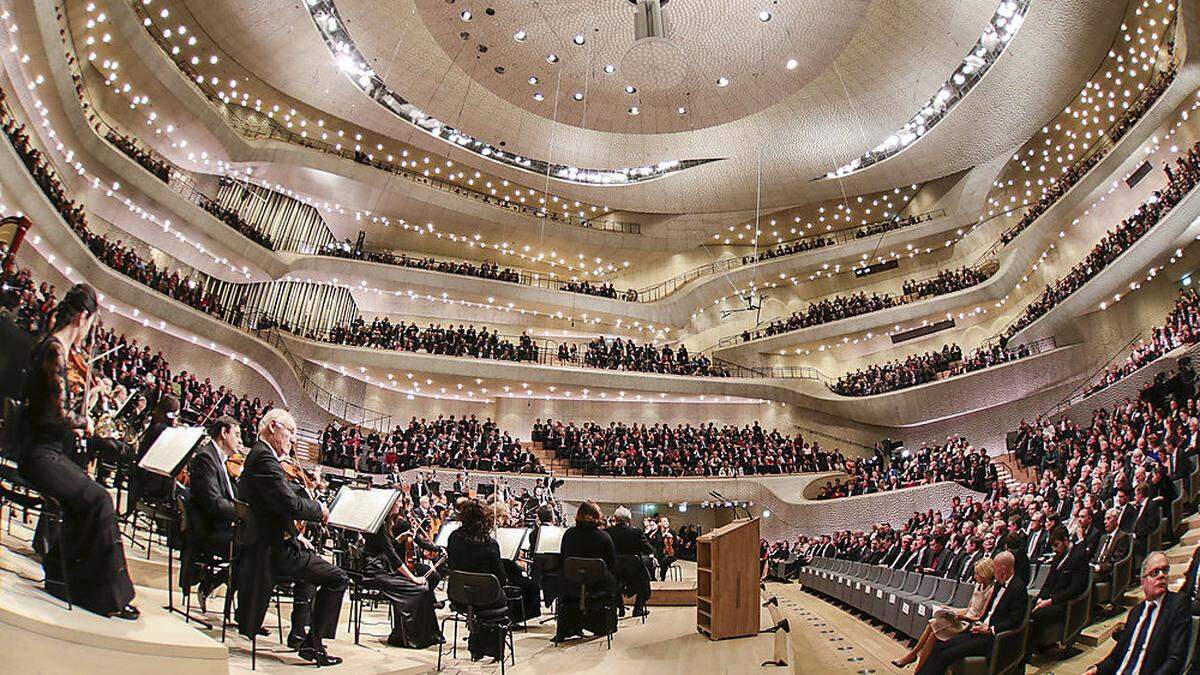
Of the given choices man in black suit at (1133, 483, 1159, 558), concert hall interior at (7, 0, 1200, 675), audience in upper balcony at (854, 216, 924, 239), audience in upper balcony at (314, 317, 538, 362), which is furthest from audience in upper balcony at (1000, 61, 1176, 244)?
audience in upper balcony at (314, 317, 538, 362)

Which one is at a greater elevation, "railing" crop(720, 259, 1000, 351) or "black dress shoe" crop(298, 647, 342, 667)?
"railing" crop(720, 259, 1000, 351)

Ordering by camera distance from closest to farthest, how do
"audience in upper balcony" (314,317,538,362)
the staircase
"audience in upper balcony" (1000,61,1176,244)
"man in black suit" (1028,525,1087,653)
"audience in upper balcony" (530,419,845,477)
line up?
"man in black suit" (1028,525,1087,653) → "audience in upper balcony" (1000,61,1176,244) → the staircase → "audience in upper balcony" (530,419,845,477) → "audience in upper balcony" (314,317,538,362)

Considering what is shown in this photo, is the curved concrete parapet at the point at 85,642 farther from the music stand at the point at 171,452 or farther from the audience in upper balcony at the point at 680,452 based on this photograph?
the audience in upper balcony at the point at 680,452

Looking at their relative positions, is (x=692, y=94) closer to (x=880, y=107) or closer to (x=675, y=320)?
(x=880, y=107)

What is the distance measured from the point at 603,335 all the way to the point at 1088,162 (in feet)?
52.3

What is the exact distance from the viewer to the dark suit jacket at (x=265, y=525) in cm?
331

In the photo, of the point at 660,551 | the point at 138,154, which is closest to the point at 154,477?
the point at 660,551

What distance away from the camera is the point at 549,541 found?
6277 millimetres

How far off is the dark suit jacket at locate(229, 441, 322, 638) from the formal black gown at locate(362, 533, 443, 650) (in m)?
0.96

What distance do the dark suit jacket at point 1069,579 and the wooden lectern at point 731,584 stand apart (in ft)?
6.34

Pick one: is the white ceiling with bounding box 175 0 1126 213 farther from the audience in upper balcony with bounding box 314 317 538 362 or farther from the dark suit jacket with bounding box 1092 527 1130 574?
the dark suit jacket with bounding box 1092 527 1130 574

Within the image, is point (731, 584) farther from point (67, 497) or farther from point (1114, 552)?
point (67, 497)

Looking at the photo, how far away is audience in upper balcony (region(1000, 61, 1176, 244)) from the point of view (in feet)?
53.6

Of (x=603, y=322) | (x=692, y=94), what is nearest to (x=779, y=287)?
(x=603, y=322)
